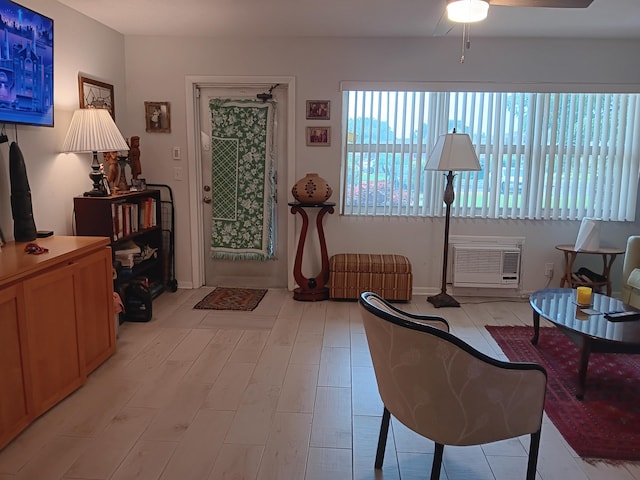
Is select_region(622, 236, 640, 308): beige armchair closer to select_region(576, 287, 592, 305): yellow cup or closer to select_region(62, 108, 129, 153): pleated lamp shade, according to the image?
select_region(576, 287, 592, 305): yellow cup

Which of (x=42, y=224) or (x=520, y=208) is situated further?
(x=520, y=208)

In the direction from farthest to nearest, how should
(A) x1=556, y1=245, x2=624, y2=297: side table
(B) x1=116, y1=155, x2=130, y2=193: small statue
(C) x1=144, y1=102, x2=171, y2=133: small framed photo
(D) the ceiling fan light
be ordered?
(C) x1=144, y1=102, x2=171, y2=133: small framed photo, (A) x1=556, y1=245, x2=624, y2=297: side table, (B) x1=116, y1=155, x2=130, y2=193: small statue, (D) the ceiling fan light

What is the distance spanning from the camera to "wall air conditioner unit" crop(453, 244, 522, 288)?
4602mm

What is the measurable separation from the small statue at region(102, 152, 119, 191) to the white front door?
99 centimetres

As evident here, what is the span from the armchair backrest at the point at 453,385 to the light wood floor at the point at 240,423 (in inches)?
17.5

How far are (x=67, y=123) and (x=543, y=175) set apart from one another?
408cm

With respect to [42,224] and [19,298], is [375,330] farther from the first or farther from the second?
[42,224]

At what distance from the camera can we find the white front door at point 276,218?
469 cm

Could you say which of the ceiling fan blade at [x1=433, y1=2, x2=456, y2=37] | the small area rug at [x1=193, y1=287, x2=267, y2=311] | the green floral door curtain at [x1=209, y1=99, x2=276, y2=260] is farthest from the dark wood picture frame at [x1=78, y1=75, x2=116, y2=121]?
the ceiling fan blade at [x1=433, y1=2, x2=456, y2=37]

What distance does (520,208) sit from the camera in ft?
15.1

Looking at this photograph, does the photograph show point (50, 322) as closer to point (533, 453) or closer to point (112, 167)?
point (112, 167)

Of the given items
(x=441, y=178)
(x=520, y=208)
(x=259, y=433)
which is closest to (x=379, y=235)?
(x=441, y=178)

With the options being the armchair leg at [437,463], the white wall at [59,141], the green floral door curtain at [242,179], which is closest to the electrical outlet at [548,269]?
the green floral door curtain at [242,179]

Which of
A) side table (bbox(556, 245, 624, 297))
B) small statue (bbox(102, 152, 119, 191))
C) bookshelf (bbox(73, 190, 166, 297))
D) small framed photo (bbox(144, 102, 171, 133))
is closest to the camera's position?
bookshelf (bbox(73, 190, 166, 297))
